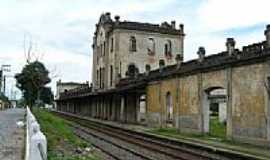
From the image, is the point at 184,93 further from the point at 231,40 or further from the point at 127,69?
the point at 127,69

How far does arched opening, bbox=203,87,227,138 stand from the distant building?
25.0 ft

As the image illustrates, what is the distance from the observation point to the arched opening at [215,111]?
1040 inches

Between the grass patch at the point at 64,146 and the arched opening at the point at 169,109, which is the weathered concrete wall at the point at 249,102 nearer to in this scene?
the grass patch at the point at 64,146

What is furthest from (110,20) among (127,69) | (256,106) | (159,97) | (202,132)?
Result: (256,106)

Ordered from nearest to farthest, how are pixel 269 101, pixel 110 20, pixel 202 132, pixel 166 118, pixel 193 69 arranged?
pixel 269 101 → pixel 202 132 → pixel 193 69 → pixel 166 118 → pixel 110 20

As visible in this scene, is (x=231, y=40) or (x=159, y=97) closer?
(x=231, y=40)

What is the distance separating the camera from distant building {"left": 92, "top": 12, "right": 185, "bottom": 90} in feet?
180

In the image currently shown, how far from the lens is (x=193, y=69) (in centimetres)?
2802

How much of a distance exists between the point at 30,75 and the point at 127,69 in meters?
10.9

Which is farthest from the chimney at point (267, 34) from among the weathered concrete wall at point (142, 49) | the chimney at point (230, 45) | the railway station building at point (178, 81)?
the weathered concrete wall at point (142, 49)

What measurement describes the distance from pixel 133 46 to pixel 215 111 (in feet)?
45.2

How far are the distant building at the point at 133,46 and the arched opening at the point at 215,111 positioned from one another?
763 centimetres

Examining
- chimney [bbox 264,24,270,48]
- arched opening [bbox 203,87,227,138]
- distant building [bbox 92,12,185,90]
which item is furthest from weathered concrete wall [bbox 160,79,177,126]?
distant building [bbox 92,12,185,90]

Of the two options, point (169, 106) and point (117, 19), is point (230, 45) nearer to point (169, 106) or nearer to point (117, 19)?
point (169, 106)
